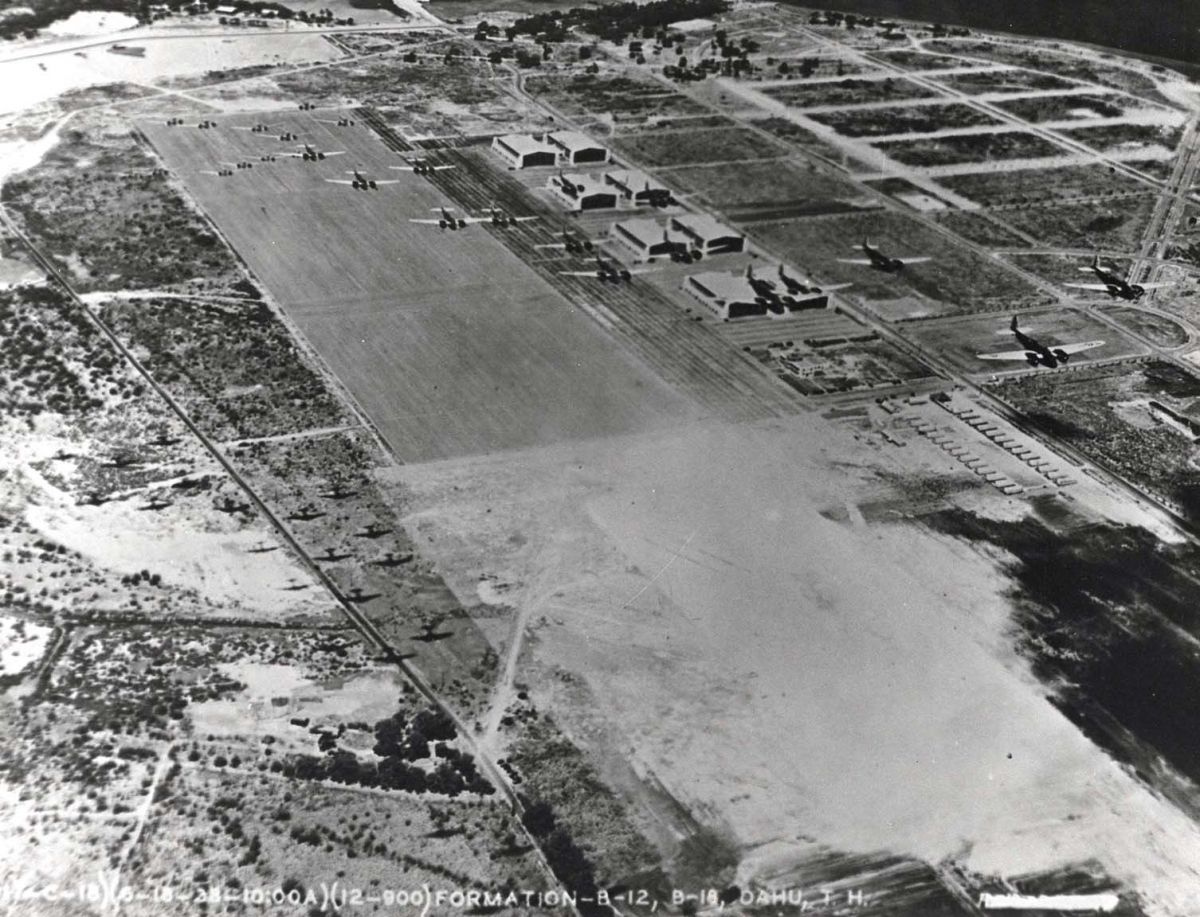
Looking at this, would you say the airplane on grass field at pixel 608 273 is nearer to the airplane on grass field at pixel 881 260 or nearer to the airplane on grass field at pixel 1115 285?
the airplane on grass field at pixel 881 260

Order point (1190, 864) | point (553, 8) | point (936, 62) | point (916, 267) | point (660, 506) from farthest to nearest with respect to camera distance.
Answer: point (553, 8) → point (936, 62) → point (916, 267) → point (660, 506) → point (1190, 864)

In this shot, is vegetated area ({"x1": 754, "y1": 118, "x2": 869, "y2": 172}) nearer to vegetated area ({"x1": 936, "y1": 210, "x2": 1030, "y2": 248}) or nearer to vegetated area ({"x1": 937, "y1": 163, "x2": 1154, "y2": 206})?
vegetated area ({"x1": 937, "y1": 163, "x2": 1154, "y2": 206})

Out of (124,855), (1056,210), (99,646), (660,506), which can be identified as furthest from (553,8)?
(124,855)

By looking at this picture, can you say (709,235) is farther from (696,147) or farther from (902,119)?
(902,119)

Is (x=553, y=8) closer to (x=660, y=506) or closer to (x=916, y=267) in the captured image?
(x=916, y=267)

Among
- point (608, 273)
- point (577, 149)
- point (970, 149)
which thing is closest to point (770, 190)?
point (577, 149)

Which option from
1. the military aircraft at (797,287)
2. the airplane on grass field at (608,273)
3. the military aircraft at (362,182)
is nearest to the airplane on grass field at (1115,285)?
the military aircraft at (797,287)
